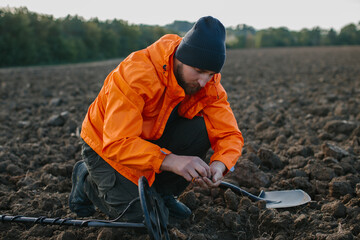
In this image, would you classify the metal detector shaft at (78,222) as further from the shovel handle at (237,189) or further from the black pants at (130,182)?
the shovel handle at (237,189)

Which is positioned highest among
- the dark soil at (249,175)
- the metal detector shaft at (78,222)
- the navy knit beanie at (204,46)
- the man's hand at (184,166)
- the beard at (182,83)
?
the navy knit beanie at (204,46)

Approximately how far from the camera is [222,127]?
2.30 meters

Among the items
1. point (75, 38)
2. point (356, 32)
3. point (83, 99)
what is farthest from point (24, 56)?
point (356, 32)

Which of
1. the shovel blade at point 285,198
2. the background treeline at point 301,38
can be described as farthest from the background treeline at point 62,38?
→ the background treeline at point 301,38

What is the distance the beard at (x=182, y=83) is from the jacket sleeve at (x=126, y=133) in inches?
11.5

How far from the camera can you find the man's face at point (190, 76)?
79.5 inches

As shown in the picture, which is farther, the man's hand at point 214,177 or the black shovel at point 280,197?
the black shovel at point 280,197

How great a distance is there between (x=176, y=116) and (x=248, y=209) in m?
0.81

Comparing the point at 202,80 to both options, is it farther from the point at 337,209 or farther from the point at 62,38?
the point at 62,38

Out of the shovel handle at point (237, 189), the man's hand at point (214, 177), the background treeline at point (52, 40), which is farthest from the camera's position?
the background treeline at point (52, 40)

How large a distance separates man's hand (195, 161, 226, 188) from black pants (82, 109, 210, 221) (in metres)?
0.29

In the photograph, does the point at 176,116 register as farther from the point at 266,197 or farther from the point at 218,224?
the point at 266,197

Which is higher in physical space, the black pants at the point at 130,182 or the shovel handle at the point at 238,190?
the black pants at the point at 130,182

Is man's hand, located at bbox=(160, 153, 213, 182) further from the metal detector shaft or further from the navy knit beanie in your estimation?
the navy knit beanie
